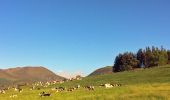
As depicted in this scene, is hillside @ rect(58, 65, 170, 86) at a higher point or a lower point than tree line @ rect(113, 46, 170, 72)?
lower

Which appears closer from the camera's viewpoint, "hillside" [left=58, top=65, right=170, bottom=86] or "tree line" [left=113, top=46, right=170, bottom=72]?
"hillside" [left=58, top=65, right=170, bottom=86]

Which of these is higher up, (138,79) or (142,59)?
(142,59)

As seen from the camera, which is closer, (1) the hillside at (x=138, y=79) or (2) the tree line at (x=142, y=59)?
(1) the hillside at (x=138, y=79)

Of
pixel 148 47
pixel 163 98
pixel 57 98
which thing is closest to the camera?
pixel 163 98

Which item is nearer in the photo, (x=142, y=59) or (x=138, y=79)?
(x=138, y=79)

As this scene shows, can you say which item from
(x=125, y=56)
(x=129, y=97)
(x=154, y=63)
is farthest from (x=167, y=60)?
(x=129, y=97)

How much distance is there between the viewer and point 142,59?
16075 centimetres

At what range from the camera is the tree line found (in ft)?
500

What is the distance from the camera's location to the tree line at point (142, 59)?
152500mm

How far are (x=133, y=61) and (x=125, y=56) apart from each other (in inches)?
156

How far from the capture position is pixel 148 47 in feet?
538

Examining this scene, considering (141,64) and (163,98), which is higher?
(141,64)

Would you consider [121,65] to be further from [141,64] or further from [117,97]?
[117,97]

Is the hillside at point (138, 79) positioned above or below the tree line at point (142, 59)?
below
